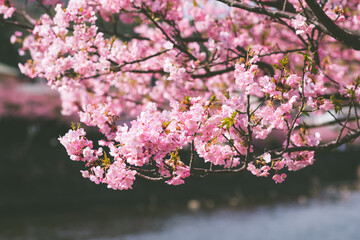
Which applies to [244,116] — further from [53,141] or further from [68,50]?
[53,141]

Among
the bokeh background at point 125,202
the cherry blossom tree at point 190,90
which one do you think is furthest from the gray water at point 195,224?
the cherry blossom tree at point 190,90

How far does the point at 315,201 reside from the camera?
24.0 m

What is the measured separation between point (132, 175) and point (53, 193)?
61.9 feet

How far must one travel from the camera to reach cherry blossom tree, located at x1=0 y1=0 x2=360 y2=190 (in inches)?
142

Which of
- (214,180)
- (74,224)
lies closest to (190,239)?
(74,224)

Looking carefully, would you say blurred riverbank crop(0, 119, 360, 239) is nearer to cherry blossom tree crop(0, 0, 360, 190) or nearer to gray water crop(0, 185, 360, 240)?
gray water crop(0, 185, 360, 240)

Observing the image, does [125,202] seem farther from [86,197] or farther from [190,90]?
[190,90]

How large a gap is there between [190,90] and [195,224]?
1068 cm

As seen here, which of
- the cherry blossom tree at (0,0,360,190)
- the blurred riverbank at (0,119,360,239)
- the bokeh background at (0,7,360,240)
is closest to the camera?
the cherry blossom tree at (0,0,360,190)

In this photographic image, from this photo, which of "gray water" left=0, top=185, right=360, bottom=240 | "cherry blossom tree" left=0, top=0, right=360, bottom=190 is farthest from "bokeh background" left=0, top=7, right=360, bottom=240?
"cherry blossom tree" left=0, top=0, right=360, bottom=190

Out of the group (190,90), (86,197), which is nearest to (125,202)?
(86,197)

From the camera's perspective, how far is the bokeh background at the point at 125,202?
15.8 meters

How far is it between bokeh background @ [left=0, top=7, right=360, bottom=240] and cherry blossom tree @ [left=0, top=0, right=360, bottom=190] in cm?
871

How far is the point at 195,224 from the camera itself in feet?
56.0
